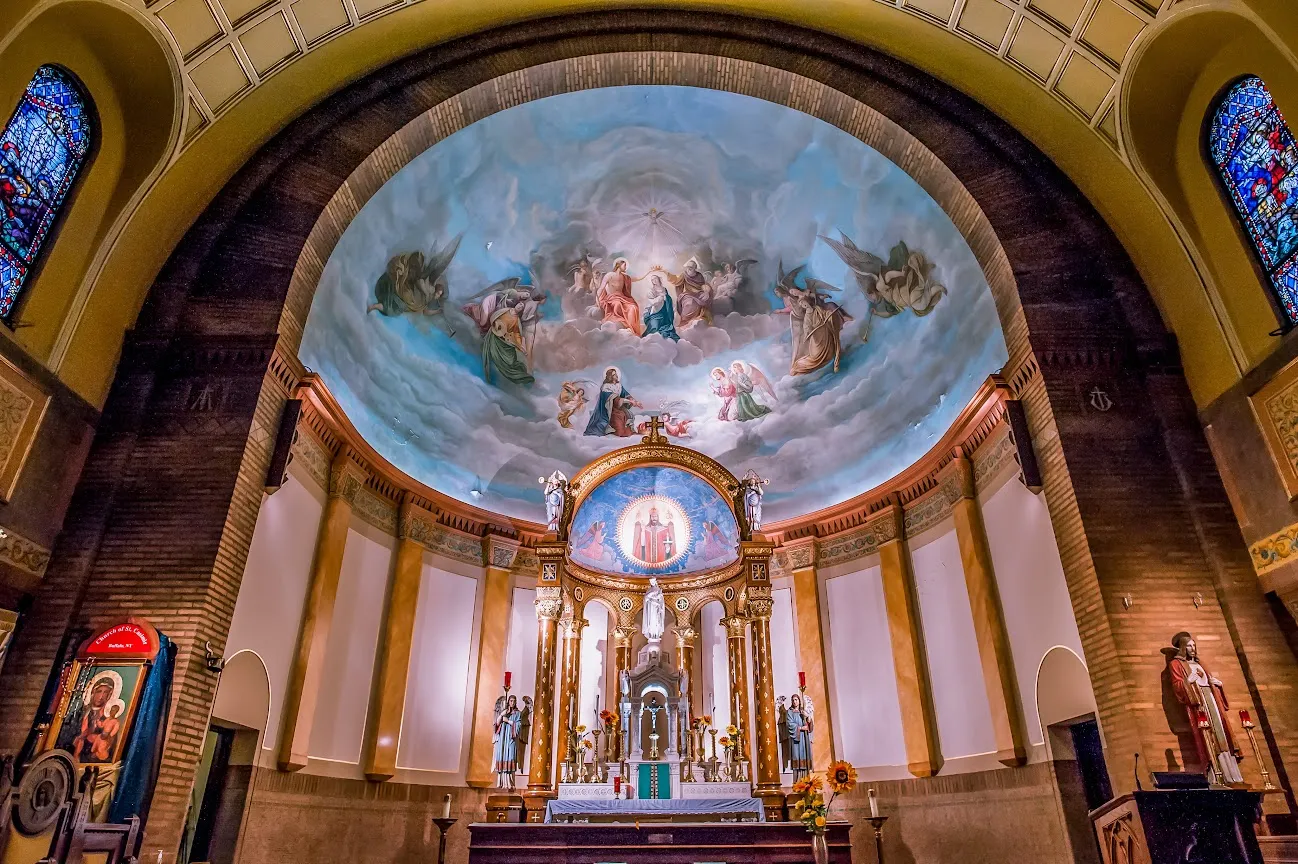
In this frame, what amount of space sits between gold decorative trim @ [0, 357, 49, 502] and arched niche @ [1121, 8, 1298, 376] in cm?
1646

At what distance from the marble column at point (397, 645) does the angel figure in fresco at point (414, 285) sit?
4521 mm

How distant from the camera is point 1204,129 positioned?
36.6 ft

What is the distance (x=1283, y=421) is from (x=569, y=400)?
15.3 m

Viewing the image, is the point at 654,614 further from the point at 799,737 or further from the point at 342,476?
the point at 342,476

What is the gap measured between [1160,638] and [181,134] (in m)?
16.3

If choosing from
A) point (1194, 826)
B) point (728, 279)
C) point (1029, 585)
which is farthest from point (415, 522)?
point (1194, 826)

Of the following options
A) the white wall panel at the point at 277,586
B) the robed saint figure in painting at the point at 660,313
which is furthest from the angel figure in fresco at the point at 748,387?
the white wall panel at the point at 277,586

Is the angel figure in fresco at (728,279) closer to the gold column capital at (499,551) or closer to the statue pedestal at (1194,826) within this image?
the gold column capital at (499,551)

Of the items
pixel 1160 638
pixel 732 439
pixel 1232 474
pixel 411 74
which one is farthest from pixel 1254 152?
pixel 411 74

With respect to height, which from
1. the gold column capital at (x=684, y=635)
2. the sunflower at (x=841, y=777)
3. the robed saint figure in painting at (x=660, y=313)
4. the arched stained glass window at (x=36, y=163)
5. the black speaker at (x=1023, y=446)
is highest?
the robed saint figure in painting at (x=660, y=313)

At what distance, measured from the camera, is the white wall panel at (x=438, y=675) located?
1552 centimetres

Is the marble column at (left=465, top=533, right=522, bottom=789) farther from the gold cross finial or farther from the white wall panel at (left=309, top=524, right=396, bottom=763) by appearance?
the gold cross finial

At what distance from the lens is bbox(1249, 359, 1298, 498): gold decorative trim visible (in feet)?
30.1

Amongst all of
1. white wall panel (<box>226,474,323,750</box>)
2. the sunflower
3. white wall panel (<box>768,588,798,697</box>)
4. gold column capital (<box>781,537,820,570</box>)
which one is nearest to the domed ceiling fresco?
gold column capital (<box>781,537,820,570</box>)
